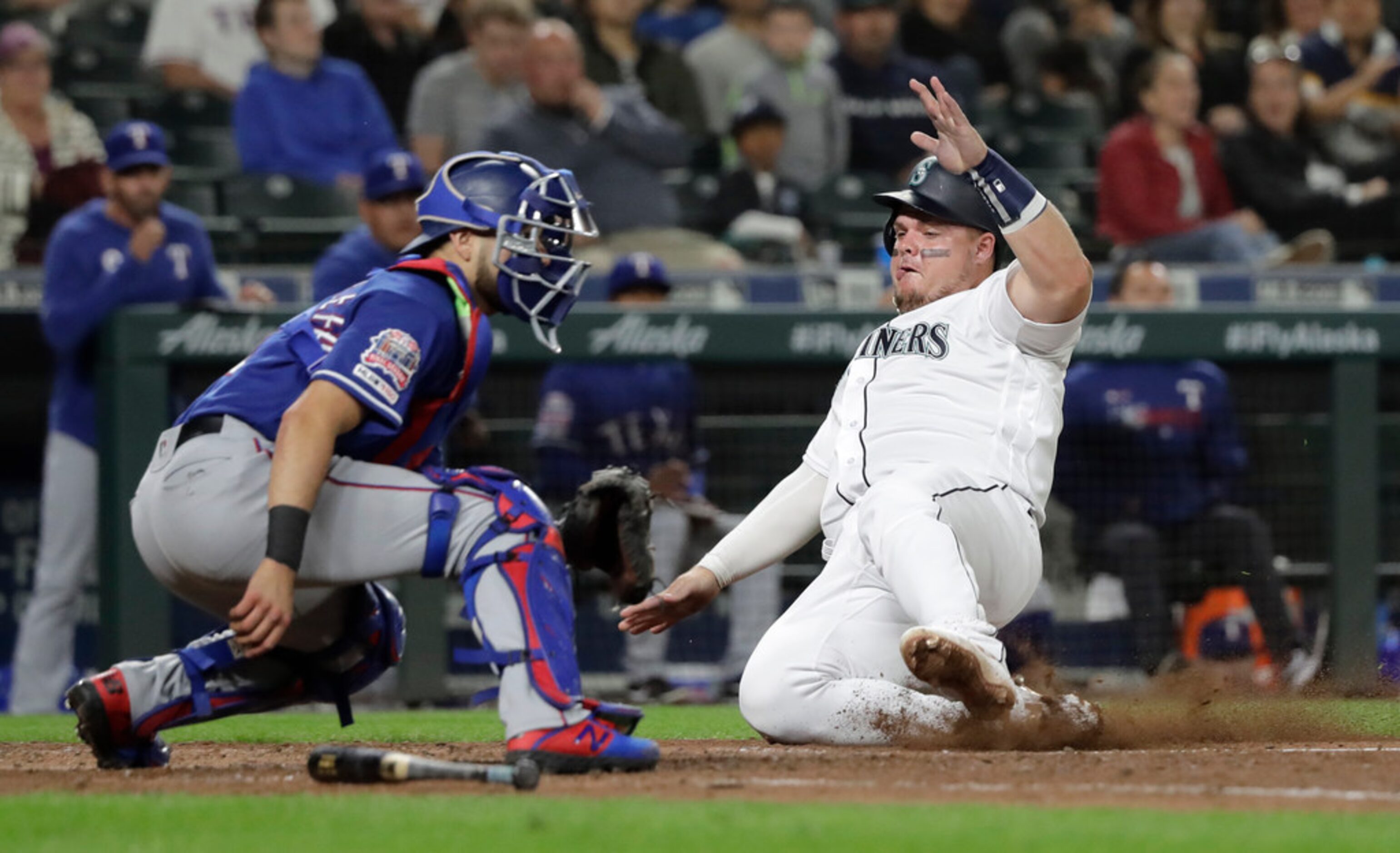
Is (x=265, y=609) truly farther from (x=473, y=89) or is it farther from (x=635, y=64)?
(x=635, y=64)

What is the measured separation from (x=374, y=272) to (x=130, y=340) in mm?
3716

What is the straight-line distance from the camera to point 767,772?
3715 mm

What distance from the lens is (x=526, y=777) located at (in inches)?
130

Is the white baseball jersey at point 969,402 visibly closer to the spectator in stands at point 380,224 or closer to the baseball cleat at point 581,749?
the baseball cleat at point 581,749

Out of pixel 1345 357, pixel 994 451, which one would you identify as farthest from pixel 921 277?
pixel 1345 357

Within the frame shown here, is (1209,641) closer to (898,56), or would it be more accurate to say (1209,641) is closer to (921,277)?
(921,277)

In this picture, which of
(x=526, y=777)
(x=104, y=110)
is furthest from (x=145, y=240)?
(x=526, y=777)

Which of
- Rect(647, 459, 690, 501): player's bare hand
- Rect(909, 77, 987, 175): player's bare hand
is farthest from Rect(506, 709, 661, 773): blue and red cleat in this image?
Rect(647, 459, 690, 501): player's bare hand

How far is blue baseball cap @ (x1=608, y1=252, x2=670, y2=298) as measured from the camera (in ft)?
24.9

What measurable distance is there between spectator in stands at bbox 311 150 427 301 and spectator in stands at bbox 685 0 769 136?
3.16m

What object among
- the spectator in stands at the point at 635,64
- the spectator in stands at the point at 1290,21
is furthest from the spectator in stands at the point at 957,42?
the spectator in stands at the point at 635,64

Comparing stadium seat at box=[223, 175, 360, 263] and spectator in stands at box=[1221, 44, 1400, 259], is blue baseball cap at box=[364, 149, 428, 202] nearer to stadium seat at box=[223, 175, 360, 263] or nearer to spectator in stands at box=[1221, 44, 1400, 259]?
stadium seat at box=[223, 175, 360, 263]

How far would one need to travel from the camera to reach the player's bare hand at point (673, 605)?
421 centimetres

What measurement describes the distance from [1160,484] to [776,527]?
11.3 ft
